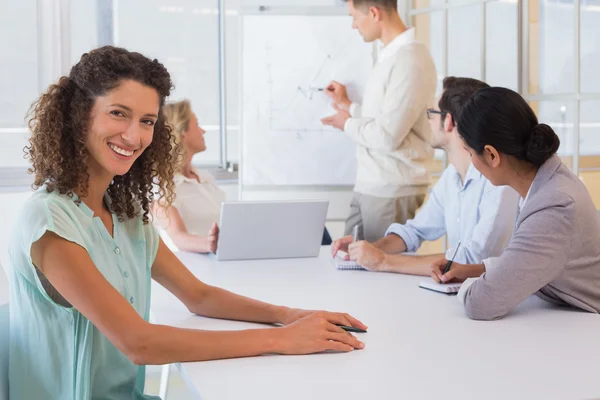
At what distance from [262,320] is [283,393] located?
48cm

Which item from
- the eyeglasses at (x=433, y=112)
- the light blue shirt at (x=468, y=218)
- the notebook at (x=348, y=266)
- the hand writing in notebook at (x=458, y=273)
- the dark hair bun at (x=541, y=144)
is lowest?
the notebook at (x=348, y=266)

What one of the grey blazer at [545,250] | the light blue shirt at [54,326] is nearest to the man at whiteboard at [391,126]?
the grey blazer at [545,250]

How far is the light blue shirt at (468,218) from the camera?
233 centimetres

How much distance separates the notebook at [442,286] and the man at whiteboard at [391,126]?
1.26m

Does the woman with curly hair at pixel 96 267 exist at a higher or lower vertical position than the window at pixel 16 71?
lower

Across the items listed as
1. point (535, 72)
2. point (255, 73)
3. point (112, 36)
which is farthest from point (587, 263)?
point (112, 36)

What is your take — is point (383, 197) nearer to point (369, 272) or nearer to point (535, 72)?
point (535, 72)

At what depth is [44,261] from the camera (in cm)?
140

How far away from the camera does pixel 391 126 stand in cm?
328

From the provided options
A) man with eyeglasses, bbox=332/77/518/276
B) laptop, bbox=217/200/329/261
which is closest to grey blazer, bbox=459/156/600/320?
man with eyeglasses, bbox=332/77/518/276

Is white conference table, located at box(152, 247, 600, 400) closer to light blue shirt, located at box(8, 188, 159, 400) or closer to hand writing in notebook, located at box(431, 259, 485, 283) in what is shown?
hand writing in notebook, located at box(431, 259, 485, 283)

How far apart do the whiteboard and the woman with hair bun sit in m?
2.21

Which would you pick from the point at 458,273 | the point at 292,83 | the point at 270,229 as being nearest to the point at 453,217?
the point at 458,273

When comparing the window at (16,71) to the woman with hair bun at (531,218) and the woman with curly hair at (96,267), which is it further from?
the woman with hair bun at (531,218)
